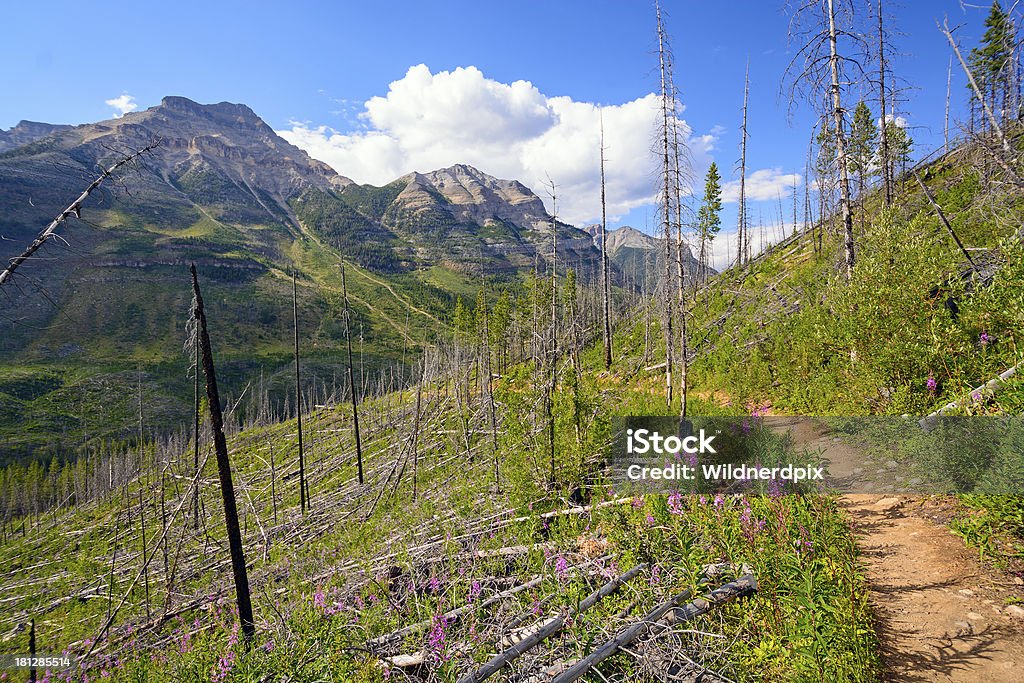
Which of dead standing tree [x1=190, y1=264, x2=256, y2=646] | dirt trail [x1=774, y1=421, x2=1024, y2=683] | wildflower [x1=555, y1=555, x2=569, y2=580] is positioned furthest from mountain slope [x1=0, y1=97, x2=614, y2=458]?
dirt trail [x1=774, y1=421, x2=1024, y2=683]

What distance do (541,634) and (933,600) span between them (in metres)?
4.21

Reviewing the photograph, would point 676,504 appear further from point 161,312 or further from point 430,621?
point 161,312

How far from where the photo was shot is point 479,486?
11.6m

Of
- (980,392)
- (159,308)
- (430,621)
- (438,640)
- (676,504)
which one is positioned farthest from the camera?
(159,308)

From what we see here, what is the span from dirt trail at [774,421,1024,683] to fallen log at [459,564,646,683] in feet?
8.50

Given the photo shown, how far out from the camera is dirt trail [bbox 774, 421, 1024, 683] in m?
3.69

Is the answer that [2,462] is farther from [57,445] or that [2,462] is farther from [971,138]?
[971,138]

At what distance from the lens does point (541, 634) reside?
15.9 feet

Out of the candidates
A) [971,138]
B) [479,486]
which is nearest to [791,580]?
[479,486]

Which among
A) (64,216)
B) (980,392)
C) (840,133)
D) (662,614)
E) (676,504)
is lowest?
(662,614)

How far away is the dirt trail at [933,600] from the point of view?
3689 millimetres

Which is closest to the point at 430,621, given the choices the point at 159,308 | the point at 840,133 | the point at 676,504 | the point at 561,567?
A: the point at 561,567

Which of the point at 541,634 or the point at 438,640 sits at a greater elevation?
the point at 541,634

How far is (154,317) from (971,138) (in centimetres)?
15802
